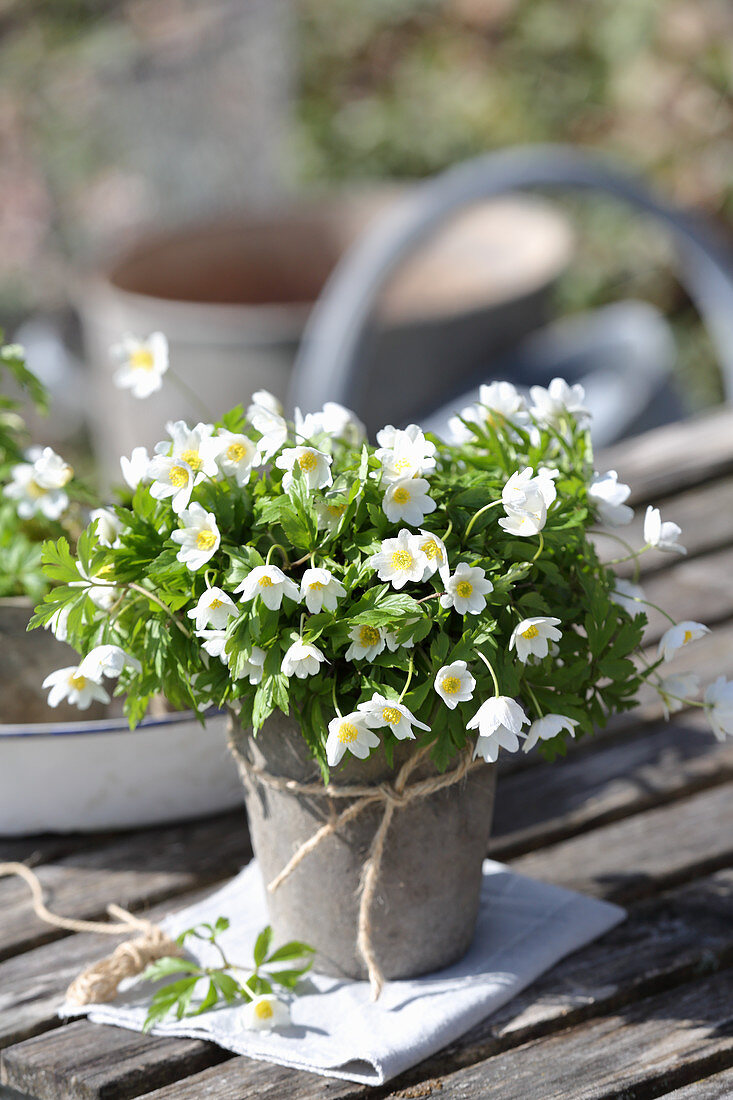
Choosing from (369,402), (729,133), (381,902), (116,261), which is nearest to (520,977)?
(381,902)

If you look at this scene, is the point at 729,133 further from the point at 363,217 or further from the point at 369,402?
the point at 369,402

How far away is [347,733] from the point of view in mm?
680

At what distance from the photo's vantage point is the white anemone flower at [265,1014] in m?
0.78

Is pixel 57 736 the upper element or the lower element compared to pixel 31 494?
lower

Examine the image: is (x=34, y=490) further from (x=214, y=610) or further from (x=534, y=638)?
(x=534, y=638)

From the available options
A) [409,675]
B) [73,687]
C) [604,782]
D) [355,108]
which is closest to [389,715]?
[409,675]

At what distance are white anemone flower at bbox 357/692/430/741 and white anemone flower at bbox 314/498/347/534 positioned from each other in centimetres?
11

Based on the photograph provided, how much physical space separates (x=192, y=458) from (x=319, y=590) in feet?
0.40

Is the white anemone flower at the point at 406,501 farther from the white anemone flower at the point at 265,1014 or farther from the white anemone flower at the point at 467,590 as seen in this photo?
the white anemone flower at the point at 265,1014

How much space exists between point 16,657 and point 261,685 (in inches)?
14.3

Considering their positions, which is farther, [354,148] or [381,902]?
[354,148]

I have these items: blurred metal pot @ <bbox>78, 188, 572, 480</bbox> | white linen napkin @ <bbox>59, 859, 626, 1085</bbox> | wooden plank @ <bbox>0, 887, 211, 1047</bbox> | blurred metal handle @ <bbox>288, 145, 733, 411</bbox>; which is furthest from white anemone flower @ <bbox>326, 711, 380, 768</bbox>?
blurred metal pot @ <bbox>78, 188, 572, 480</bbox>

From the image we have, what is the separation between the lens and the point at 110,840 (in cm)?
103

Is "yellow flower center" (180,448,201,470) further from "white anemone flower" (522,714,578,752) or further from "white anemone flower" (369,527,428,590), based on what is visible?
"white anemone flower" (522,714,578,752)
